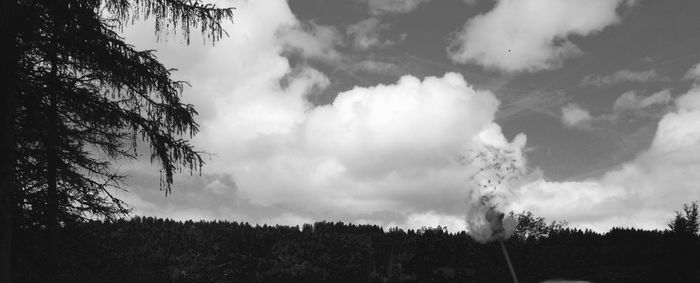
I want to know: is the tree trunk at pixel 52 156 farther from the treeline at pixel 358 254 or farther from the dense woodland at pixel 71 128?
the treeline at pixel 358 254

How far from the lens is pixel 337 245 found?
3491 centimetres

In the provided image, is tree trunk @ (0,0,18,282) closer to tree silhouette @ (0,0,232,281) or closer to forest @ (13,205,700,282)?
tree silhouette @ (0,0,232,281)

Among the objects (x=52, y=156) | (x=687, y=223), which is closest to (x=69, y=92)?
(x=52, y=156)

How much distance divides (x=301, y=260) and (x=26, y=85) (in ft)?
87.6

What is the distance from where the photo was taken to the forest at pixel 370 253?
86.8 ft

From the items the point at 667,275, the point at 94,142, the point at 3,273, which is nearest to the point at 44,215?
the point at 94,142

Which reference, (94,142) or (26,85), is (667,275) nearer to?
(94,142)

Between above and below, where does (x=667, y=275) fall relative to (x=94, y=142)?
below

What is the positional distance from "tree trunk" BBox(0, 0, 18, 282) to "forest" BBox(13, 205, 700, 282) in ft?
50.6

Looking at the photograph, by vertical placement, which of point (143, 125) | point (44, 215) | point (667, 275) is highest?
point (143, 125)

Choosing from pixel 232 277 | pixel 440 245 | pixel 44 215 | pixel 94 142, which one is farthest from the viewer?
pixel 232 277

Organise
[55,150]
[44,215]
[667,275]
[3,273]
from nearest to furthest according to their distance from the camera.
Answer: [3,273], [55,150], [44,215], [667,275]

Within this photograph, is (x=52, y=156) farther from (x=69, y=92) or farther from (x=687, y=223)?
(x=687, y=223)

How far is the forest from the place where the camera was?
26.5 metres
